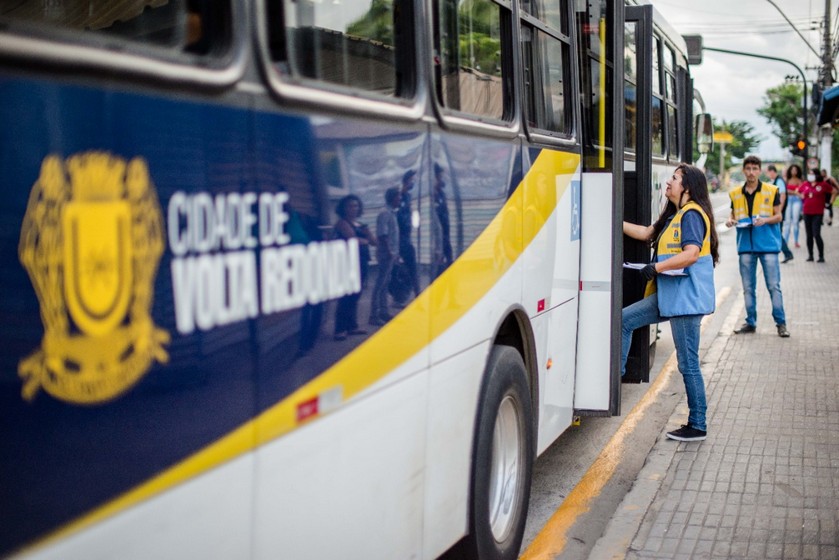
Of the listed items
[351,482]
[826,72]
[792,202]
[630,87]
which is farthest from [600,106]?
[826,72]

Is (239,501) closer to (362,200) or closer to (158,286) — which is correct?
(158,286)

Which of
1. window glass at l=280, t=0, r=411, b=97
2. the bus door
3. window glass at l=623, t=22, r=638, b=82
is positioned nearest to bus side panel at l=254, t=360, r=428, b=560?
window glass at l=280, t=0, r=411, b=97

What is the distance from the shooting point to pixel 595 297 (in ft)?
19.9

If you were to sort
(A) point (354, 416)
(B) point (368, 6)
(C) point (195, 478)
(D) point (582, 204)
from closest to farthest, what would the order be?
(C) point (195, 478)
(A) point (354, 416)
(B) point (368, 6)
(D) point (582, 204)

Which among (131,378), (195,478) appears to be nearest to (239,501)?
(195,478)

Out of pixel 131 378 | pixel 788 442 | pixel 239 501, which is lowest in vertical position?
pixel 788 442

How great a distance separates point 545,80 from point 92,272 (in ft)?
12.0

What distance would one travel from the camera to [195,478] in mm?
2250

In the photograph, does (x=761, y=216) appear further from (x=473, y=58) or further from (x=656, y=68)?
(x=473, y=58)

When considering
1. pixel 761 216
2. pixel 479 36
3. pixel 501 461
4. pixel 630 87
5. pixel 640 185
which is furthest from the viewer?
pixel 761 216

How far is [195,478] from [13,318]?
0.62 m

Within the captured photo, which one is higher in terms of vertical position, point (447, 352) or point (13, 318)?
point (13, 318)

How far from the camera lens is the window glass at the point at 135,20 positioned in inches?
93.0

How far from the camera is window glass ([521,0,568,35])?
498cm
